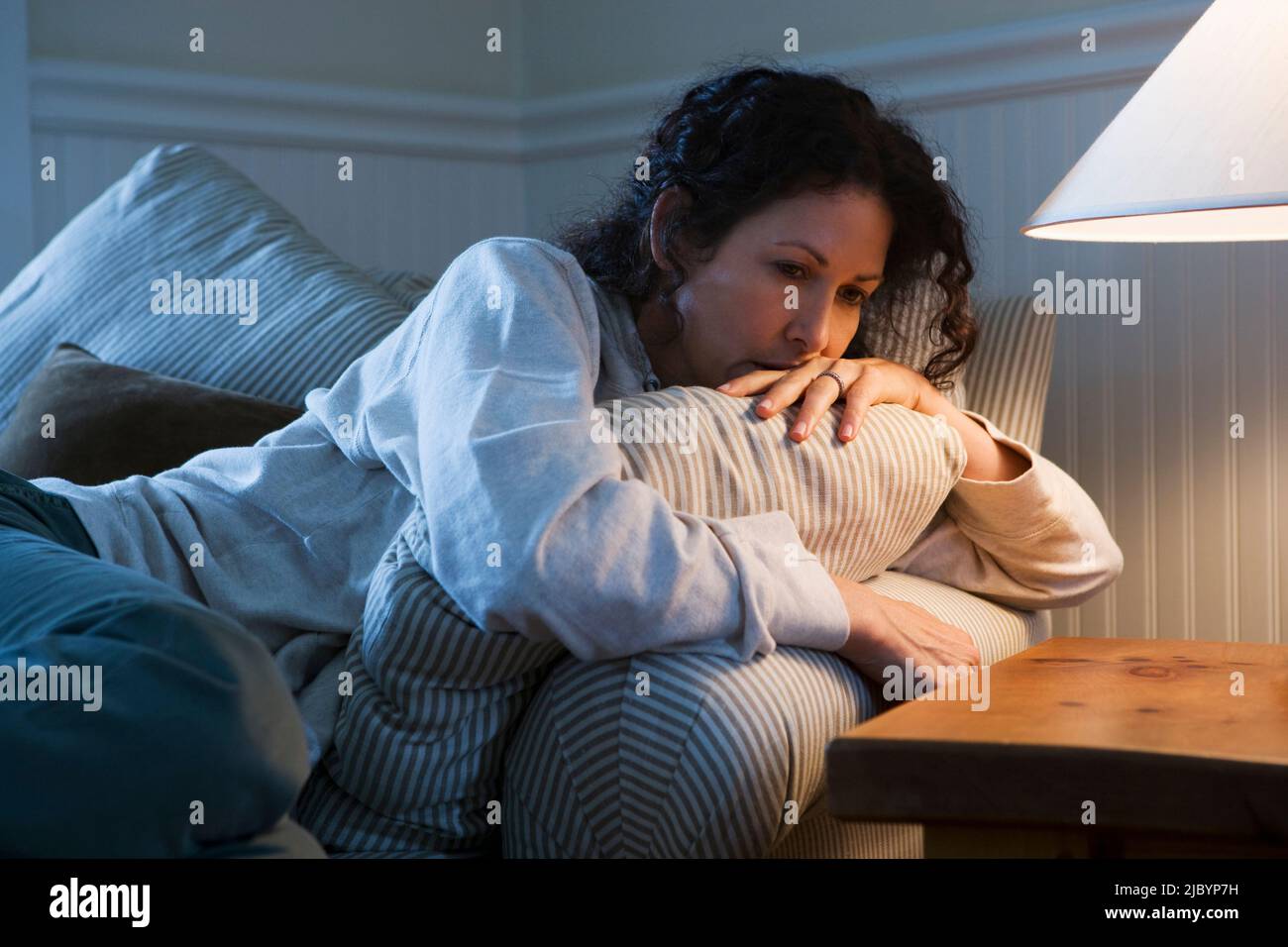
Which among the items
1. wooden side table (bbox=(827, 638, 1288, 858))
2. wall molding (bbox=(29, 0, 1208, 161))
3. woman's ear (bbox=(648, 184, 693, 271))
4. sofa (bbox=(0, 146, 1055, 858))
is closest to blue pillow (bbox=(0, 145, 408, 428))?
sofa (bbox=(0, 146, 1055, 858))

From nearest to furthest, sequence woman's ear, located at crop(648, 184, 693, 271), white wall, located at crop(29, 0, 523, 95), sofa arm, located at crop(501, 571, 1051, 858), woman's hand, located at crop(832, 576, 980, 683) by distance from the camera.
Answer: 1. sofa arm, located at crop(501, 571, 1051, 858)
2. woman's hand, located at crop(832, 576, 980, 683)
3. woman's ear, located at crop(648, 184, 693, 271)
4. white wall, located at crop(29, 0, 523, 95)

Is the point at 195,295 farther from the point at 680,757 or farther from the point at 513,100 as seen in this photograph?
the point at 680,757

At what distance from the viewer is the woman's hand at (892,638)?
1.01 m

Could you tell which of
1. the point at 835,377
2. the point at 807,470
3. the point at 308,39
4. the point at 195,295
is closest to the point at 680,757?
the point at 807,470

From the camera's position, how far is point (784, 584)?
0.98 metres

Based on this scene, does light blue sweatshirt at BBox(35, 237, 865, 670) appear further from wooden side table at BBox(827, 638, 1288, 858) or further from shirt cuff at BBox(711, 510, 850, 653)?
wooden side table at BBox(827, 638, 1288, 858)

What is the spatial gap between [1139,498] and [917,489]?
0.79 metres

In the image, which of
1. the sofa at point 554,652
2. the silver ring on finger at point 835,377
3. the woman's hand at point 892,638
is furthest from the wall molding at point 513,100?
the woman's hand at point 892,638

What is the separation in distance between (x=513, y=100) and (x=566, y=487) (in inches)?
69.0

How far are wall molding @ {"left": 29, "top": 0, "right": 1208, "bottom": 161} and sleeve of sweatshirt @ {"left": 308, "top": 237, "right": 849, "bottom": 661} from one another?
1031 mm

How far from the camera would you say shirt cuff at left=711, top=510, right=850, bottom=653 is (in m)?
0.96

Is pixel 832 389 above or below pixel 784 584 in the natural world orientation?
above

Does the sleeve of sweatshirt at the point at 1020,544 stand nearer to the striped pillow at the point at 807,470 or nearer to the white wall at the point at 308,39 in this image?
the striped pillow at the point at 807,470
